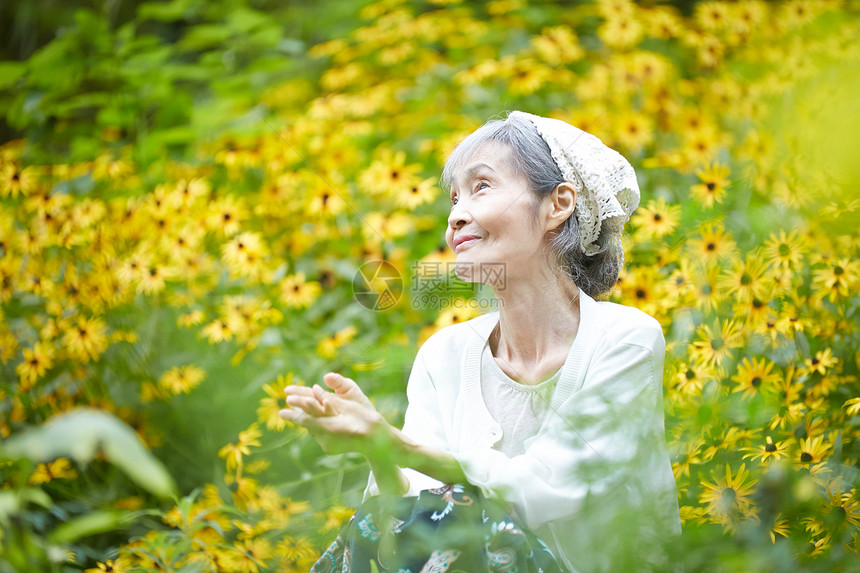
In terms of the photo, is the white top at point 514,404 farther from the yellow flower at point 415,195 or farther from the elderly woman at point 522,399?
the yellow flower at point 415,195

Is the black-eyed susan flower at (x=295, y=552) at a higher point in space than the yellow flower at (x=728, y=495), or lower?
lower

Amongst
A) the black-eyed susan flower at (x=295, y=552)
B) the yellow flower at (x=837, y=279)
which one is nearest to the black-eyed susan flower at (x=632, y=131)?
the yellow flower at (x=837, y=279)

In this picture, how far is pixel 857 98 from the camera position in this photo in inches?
51.2

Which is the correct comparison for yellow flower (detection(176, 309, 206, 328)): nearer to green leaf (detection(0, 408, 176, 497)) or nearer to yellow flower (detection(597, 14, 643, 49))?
green leaf (detection(0, 408, 176, 497))

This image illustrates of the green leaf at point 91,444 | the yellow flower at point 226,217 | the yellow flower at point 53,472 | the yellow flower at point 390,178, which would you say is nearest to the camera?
the green leaf at point 91,444

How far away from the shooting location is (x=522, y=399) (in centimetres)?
121

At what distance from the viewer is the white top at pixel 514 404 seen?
1.19 meters

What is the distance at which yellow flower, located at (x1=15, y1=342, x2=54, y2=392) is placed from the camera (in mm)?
1737

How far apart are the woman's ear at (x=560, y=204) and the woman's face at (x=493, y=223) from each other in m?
0.03

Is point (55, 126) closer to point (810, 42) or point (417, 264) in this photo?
point (417, 264)

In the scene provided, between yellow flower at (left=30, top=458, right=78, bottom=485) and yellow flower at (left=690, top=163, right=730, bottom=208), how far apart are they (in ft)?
5.09

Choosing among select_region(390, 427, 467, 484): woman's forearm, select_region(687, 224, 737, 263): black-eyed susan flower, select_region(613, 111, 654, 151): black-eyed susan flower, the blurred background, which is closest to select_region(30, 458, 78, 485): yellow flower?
the blurred background

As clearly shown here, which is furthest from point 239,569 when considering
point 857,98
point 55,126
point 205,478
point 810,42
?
point 810,42

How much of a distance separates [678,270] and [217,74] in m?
1.86
